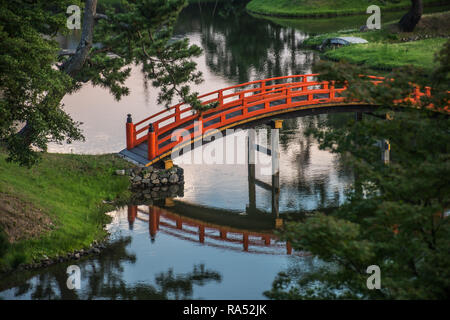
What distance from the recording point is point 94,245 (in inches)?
1043

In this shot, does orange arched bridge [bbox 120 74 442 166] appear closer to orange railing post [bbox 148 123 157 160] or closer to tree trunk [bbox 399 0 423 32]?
orange railing post [bbox 148 123 157 160]

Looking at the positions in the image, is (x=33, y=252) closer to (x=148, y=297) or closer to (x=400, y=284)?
(x=148, y=297)

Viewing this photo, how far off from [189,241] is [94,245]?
3.53 meters

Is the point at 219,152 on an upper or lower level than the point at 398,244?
lower

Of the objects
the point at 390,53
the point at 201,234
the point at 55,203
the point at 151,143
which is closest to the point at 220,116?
the point at 151,143

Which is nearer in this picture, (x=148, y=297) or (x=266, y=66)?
(x=148, y=297)

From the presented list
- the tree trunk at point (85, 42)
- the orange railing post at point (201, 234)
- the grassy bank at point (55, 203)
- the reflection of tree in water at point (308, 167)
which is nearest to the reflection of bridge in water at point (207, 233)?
the orange railing post at point (201, 234)

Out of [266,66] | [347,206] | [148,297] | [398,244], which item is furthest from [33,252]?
[266,66]

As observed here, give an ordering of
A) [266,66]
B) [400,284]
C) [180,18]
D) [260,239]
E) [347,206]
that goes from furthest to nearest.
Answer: [180,18] < [266,66] < [260,239] < [347,206] < [400,284]

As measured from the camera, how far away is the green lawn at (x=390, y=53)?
54.8 meters

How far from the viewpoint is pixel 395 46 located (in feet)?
195

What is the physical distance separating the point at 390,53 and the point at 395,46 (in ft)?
8.65

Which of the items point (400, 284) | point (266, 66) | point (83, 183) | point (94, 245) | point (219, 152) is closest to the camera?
point (400, 284)

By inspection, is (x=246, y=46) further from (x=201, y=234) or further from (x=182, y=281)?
(x=182, y=281)
